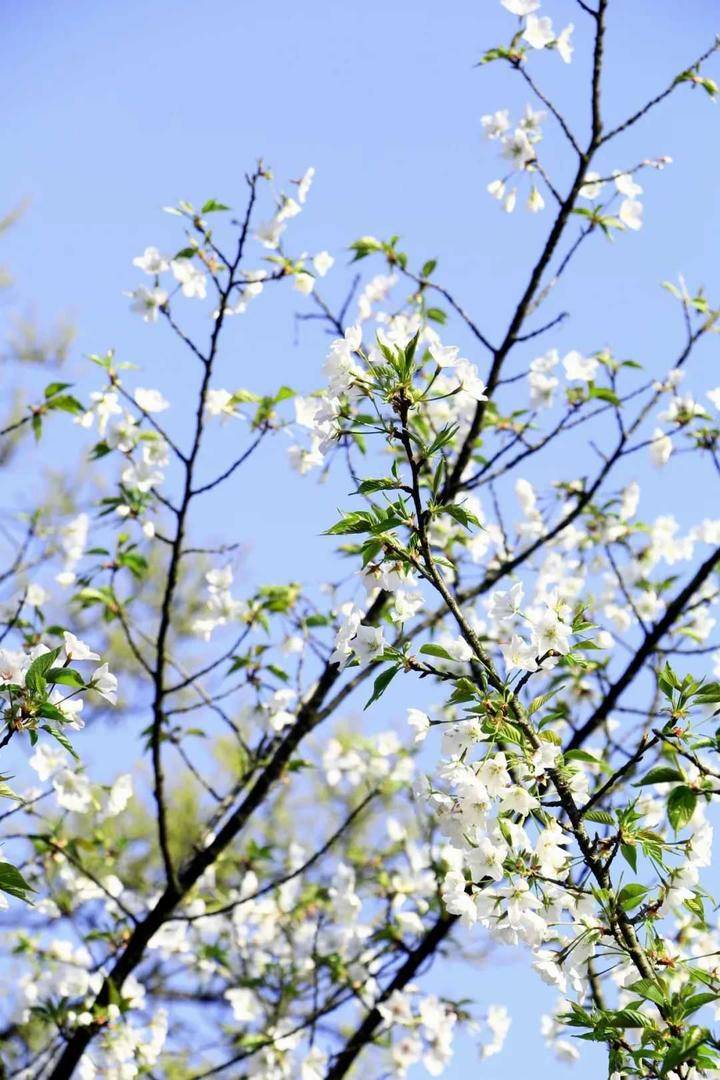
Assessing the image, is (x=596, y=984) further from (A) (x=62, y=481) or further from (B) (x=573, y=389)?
Answer: (A) (x=62, y=481)

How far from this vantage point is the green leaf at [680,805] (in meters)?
1.39

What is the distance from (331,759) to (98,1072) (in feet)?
5.58

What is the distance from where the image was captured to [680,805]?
55.0 inches

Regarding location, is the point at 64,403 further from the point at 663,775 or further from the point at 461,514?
the point at 663,775

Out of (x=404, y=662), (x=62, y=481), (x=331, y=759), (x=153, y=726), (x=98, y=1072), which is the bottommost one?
(x=98, y=1072)

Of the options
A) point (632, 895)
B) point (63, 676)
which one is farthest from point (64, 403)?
point (632, 895)

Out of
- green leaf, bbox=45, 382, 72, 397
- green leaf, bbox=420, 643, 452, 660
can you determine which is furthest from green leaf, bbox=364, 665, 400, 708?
green leaf, bbox=45, 382, 72, 397

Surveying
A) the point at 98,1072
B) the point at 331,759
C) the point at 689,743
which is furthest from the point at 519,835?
the point at 331,759

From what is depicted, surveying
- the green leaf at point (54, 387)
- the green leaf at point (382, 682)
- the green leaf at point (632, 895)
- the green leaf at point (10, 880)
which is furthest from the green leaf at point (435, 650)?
the green leaf at point (54, 387)

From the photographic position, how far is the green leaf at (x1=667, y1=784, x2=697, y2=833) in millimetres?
1389

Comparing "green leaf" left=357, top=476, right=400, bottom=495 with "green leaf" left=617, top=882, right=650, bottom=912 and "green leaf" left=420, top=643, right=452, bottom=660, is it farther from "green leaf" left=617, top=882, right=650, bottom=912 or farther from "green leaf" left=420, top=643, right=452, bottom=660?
"green leaf" left=617, top=882, right=650, bottom=912

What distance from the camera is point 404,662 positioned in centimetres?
148

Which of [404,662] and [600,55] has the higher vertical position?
[600,55]

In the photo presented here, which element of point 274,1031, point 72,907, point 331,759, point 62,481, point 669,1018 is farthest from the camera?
point 62,481
